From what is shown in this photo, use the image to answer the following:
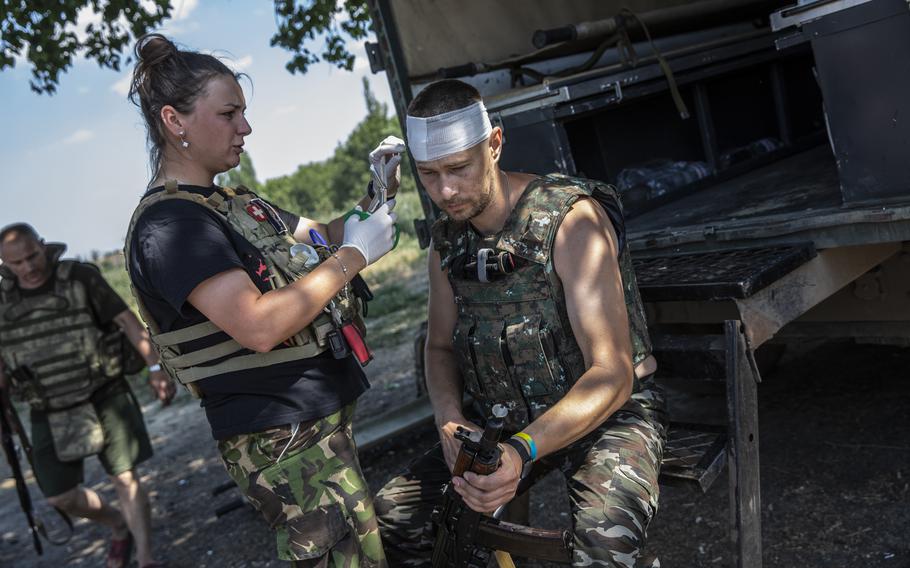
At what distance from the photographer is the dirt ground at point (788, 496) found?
10.3ft

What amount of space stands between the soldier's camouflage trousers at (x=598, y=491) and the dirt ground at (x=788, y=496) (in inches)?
33.8

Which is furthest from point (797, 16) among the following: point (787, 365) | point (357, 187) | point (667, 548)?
point (357, 187)

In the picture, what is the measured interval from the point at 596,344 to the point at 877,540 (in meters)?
1.48

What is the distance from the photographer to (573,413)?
231cm

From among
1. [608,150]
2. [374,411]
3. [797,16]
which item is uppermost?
[797,16]

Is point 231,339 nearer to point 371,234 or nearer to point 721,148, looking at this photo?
point 371,234

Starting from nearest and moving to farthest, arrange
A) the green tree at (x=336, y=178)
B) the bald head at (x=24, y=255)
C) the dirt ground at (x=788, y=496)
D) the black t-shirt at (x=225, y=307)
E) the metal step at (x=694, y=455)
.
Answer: the black t-shirt at (x=225, y=307), the metal step at (x=694, y=455), the dirt ground at (x=788, y=496), the bald head at (x=24, y=255), the green tree at (x=336, y=178)

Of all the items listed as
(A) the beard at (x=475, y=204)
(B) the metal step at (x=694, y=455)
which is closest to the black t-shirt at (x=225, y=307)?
(A) the beard at (x=475, y=204)

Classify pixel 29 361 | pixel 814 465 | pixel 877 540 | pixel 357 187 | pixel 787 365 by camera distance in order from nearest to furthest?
pixel 877 540 < pixel 814 465 < pixel 29 361 < pixel 787 365 < pixel 357 187

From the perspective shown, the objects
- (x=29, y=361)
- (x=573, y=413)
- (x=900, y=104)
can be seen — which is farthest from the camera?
(x=29, y=361)

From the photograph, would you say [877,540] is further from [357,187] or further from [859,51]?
[357,187]

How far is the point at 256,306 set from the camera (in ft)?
6.93

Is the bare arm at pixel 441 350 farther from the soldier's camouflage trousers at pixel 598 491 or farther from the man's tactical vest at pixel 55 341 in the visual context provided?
the man's tactical vest at pixel 55 341

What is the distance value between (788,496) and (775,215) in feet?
3.95
